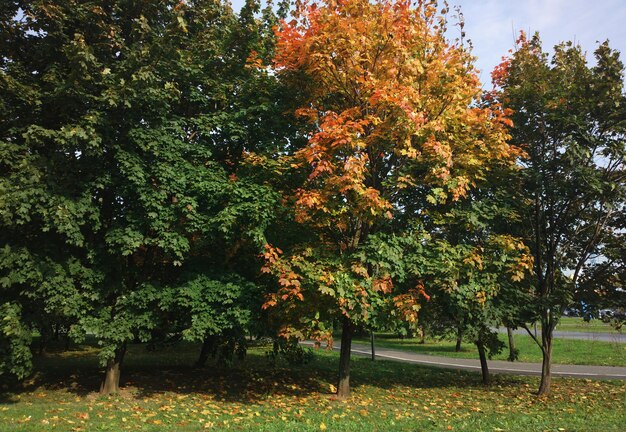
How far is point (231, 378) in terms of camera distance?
10781 mm

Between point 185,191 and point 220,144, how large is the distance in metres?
1.72

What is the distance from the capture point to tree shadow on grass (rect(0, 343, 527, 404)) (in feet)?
30.3

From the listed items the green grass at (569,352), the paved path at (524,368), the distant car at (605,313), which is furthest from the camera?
the green grass at (569,352)

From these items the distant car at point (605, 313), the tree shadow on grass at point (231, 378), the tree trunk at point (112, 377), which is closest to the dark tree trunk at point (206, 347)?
the tree shadow on grass at point (231, 378)

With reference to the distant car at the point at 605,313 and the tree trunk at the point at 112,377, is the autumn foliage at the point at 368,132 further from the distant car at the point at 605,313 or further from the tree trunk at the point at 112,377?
the distant car at the point at 605,313

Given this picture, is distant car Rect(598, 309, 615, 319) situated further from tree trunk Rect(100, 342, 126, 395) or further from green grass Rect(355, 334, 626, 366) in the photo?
tree trunk Rect(100, 342, 126, 395)

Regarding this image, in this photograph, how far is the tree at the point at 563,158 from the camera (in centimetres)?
951

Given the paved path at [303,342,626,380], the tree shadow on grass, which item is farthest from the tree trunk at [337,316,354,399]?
the paved path at [303,342,626,380]

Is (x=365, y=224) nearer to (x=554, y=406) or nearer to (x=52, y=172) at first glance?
(x=554, y=406)

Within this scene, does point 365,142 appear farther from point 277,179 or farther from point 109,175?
point 109,175

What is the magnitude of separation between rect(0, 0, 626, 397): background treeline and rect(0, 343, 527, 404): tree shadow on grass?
2.92 ft

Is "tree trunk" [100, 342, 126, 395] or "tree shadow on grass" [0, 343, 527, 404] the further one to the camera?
"tree shadow on grass" [0, 343, 527, 404]

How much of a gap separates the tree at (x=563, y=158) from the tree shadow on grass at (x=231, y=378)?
11.8 feet

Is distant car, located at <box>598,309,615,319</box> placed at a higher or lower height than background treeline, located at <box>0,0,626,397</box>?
lower
